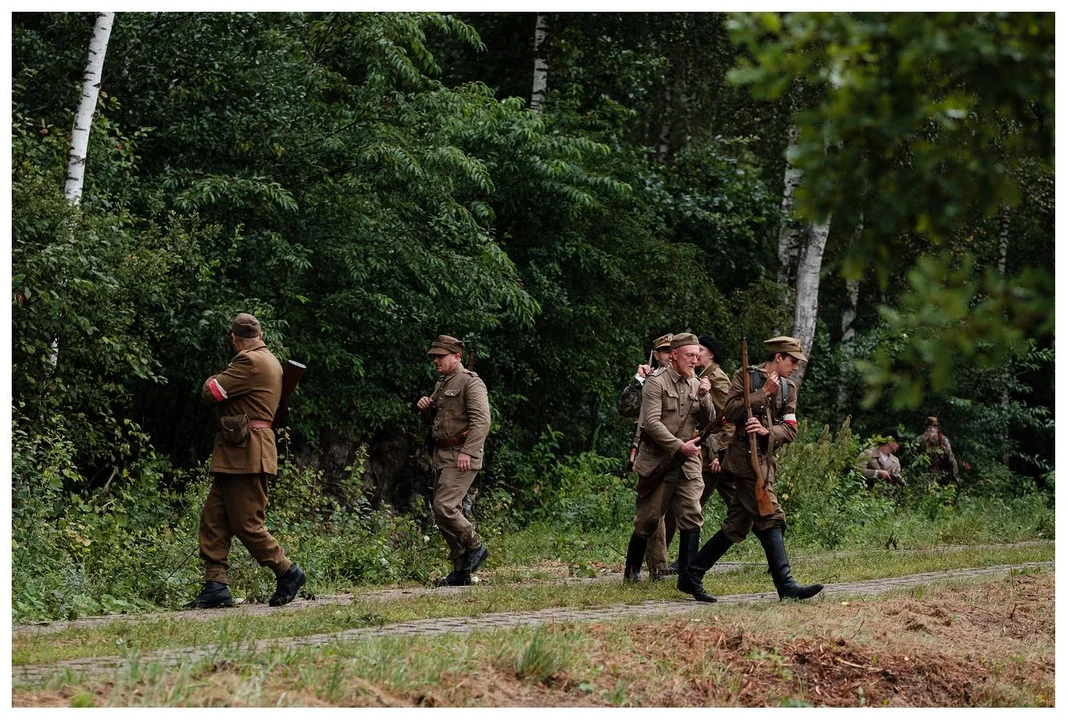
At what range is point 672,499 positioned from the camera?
11.1 m

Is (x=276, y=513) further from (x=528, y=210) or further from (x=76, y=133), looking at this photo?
(x=528, y=210)

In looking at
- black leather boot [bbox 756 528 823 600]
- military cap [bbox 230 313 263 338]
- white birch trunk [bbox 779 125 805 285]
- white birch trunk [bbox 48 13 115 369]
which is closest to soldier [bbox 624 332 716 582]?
black leather boot [bbox 756 528 823 600]

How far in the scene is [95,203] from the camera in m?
13.7

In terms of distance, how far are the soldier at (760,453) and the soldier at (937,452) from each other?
48.2 ft

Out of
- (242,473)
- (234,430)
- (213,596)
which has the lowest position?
(213,596)

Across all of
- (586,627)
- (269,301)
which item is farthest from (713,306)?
(586,627)

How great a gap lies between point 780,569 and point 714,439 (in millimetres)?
2305

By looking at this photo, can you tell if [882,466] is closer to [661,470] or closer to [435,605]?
[661,470]

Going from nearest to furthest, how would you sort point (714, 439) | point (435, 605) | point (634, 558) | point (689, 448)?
point (435, 605)
point (689, 448)
point (634, 558)
point (714, 439)

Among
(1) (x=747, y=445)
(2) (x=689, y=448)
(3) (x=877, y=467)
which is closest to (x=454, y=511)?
(2) (x=689, y=448)

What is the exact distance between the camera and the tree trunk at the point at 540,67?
2238 cm

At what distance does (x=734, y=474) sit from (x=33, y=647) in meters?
5.01

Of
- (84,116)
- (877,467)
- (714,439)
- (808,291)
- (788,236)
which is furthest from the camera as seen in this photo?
(788,236)

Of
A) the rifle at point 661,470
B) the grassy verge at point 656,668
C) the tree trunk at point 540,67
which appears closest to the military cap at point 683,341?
the rifle at point 661,470
